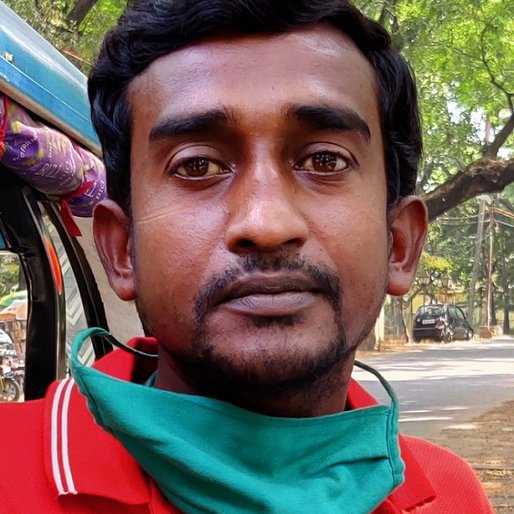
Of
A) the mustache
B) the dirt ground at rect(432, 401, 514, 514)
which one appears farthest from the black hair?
the dirt ground at rect(432, 401, 514, 514)

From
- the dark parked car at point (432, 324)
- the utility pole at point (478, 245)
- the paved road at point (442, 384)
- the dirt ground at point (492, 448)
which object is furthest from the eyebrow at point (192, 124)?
the utility pole at point (478, 245)

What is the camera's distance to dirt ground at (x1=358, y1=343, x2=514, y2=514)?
705 centimetres

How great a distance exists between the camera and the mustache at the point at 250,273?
1116 millimetres

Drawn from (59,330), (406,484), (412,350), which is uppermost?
(59,330)

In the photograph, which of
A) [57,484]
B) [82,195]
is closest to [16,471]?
[57,484]

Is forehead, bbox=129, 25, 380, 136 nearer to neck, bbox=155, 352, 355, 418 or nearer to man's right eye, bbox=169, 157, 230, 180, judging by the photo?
man's right eye, bbox=169, 157, 230, 180

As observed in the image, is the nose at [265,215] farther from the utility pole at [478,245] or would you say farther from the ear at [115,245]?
the utility pole at [478,245]

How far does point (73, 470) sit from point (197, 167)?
1.42 feet

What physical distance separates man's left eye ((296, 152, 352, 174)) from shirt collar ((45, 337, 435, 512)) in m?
0.44

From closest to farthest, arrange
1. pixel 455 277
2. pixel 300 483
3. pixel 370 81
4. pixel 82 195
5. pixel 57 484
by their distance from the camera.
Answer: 1. pixel 57 484
2. pixel 300 483
3. pixel 370 81
4. pixel 82 195
5. pixel 455 277

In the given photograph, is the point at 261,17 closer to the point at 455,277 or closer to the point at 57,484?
the point at 57,484

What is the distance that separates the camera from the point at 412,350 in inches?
973

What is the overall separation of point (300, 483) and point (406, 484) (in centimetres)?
23

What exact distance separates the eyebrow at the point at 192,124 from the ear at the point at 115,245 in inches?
6.6
